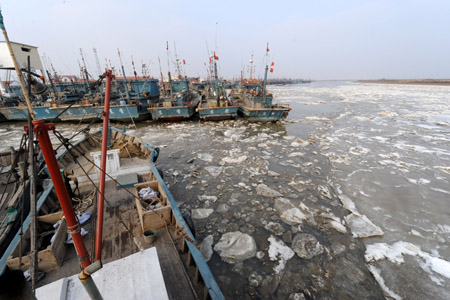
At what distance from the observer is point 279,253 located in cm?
457

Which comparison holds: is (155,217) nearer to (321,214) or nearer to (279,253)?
(279,253)

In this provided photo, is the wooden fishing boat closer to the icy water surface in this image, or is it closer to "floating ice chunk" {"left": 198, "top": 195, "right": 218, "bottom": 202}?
the icy water surface

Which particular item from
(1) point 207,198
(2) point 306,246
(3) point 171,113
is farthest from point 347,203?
(3) point 171,113

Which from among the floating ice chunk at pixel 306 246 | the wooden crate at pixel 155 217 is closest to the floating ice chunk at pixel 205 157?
the floating ice chunk at pixel 306 246

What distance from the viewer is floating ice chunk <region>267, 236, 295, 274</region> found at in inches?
168

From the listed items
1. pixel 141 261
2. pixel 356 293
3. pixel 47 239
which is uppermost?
pixel 141 261

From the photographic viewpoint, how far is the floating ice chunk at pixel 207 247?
4.50m

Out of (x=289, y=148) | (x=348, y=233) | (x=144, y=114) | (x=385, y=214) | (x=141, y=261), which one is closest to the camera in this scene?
(x=141, y=261)

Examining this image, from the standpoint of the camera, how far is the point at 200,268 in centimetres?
283

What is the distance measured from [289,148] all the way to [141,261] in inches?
420

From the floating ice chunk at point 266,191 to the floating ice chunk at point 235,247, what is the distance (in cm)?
212

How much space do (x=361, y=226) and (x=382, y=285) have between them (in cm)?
167

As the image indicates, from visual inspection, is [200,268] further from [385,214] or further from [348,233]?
[385,214]

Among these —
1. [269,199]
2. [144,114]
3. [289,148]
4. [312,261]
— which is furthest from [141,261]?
[144,114]
